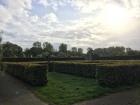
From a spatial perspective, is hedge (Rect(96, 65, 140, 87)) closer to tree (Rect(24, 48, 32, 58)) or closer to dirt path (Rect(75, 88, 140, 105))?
dirt path (Rect(75, 88, 140, 105))

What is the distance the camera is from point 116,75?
14695mm

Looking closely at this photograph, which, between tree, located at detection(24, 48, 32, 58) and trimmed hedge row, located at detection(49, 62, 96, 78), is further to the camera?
tree, located at detection(24, 48, 32, 58)

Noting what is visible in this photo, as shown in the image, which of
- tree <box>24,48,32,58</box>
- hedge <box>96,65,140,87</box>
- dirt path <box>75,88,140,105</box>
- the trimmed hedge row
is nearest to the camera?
dirt path <box>75,88,140,105</box>

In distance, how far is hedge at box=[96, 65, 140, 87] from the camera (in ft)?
47.8

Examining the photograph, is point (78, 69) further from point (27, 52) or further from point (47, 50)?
point (47, 50)

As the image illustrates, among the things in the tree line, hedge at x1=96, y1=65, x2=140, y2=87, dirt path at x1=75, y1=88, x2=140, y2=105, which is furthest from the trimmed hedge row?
the tree line

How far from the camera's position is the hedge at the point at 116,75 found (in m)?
14.6

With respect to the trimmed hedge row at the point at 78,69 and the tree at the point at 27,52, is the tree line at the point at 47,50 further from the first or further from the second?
the trimmed hedge row at the point at 78,69

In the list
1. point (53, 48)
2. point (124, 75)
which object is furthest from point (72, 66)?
point (53, 48)

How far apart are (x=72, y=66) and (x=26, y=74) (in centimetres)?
785

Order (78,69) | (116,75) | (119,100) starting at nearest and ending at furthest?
1. (119,100)
2. (116,75)
3. (78,69)

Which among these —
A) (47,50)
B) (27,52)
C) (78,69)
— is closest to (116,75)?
(78,69)

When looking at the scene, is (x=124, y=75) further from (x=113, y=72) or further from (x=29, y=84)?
(x=29, y=84)

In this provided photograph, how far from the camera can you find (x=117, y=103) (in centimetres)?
1002
